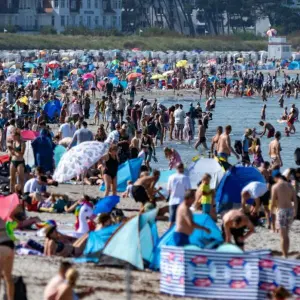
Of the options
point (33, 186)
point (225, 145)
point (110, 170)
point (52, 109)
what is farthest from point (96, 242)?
point (52, 109)

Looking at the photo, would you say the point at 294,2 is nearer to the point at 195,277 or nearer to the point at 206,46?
the point at 206,46

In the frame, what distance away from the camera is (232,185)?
1702cm

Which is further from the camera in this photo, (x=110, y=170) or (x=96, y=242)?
(x=110, y=170)

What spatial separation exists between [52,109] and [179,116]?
5363 mm

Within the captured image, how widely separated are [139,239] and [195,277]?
1373 millimetres

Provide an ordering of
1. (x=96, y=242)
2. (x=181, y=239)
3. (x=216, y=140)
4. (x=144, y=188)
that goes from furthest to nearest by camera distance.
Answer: (x=216, y=140), (x=144, y=188), (x=96, y=242), (x=181, y=239)

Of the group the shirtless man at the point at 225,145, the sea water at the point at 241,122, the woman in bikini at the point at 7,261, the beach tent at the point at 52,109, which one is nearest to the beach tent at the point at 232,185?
the shirtless man at the point at 225,145

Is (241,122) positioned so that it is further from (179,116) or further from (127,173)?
(127,173)

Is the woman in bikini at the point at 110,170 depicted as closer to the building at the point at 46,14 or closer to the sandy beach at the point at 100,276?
the sandy beach at the point at 100,276

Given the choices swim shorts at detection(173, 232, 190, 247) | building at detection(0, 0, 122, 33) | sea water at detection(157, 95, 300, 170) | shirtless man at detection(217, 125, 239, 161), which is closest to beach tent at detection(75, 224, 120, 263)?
swim shorts at detection(173, 232, 190, 247)

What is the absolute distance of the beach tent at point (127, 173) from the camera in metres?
19.5

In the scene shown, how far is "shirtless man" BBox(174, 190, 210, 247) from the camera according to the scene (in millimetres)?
12805

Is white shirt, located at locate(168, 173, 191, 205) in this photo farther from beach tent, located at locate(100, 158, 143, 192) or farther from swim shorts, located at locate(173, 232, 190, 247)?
beach tent, located at locate(100, 158, 143, 192)

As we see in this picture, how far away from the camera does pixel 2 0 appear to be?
107 metres
